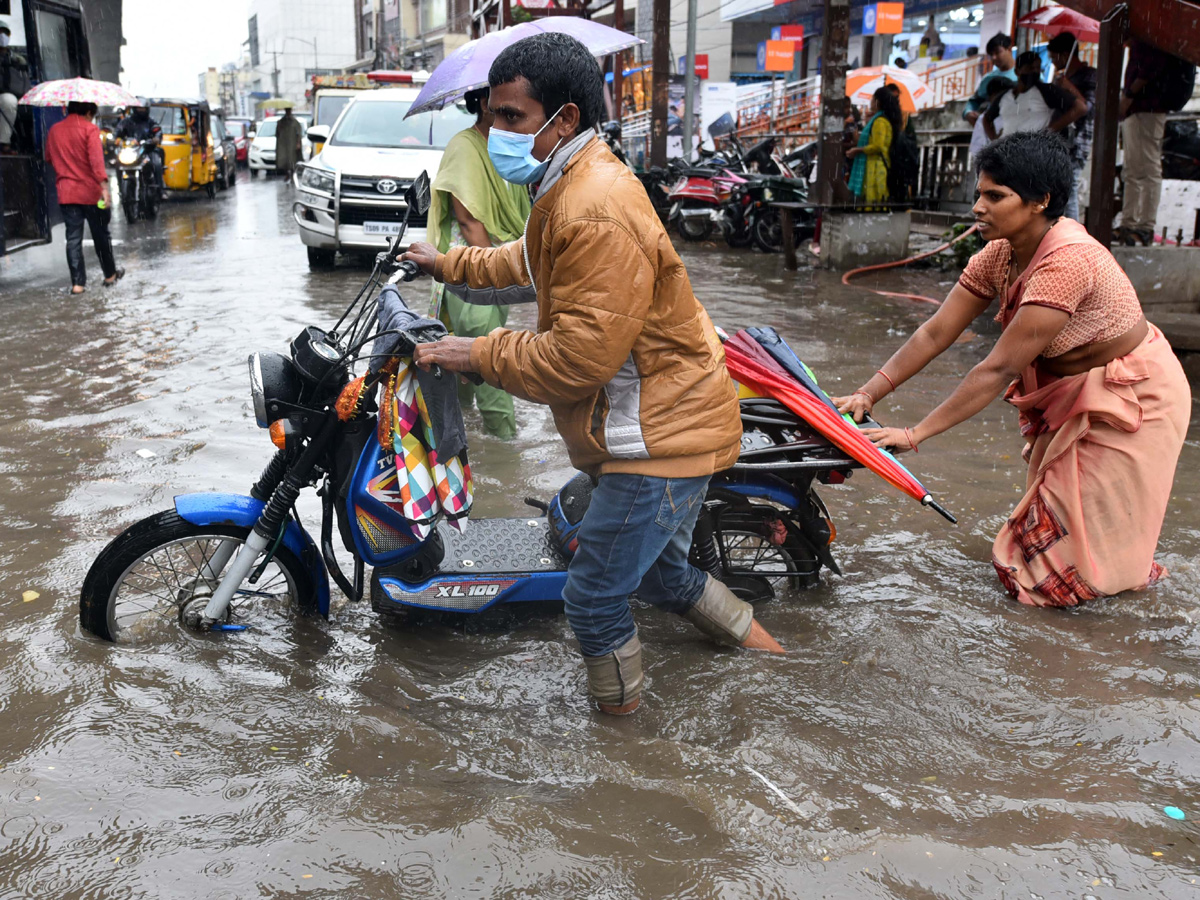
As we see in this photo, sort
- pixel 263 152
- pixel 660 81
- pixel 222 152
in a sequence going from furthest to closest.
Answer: pixel 263 152 < pixel 222 152 < pixel 660 81

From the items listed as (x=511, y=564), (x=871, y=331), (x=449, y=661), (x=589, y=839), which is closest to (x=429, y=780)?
(x=589, y=839)

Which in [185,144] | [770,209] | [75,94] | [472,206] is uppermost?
[75,94]

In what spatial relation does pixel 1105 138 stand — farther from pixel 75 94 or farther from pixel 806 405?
pixel 75 94

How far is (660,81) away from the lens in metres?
18.3

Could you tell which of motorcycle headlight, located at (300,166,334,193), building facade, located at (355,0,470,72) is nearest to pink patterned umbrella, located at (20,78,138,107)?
motorcycle headlight, located at (300,166,334,193)

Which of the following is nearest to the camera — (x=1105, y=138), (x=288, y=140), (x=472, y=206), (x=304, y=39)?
(x=472, y=206)

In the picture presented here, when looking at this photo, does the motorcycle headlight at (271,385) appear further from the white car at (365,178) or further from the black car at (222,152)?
the black car at (222,152)

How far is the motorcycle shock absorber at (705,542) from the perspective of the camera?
143 inches

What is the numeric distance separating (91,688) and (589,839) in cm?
162

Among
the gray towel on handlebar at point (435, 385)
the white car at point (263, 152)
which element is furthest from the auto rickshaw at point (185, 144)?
the gray towel on handlebar at point (435, 385)

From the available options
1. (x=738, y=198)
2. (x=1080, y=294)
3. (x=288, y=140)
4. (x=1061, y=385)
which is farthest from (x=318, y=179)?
(x=288, y=140)

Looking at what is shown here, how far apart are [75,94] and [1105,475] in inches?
396

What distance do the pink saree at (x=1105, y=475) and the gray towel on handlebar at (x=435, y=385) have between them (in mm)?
2032

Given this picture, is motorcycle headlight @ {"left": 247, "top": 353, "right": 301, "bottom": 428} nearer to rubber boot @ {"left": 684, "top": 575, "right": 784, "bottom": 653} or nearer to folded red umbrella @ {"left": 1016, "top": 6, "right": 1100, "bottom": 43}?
rubber boot @ {"left": 684, "top": 575, "right": 784, "bottom": 653}
